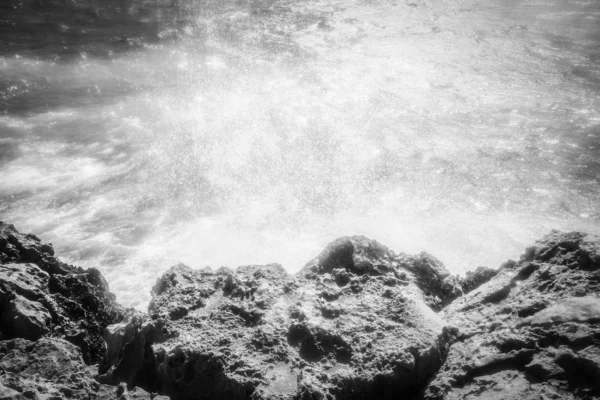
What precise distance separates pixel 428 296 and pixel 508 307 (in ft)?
2.79

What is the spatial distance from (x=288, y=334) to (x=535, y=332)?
1840 mm

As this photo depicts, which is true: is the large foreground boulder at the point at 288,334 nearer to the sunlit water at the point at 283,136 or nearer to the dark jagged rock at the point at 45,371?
the dark jagged rock at the point at 45,371

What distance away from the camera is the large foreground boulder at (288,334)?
301 centimetres

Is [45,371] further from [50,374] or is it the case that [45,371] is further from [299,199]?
[299,199]

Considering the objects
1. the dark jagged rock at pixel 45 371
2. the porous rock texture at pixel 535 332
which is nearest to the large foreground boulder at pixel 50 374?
the dark jagged rock at pixel 45 371

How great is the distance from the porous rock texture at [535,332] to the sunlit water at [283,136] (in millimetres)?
3981

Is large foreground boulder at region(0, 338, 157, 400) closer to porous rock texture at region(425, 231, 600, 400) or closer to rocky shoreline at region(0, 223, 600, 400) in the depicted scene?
rocky shoreline at region(0, 223, 600, 400)

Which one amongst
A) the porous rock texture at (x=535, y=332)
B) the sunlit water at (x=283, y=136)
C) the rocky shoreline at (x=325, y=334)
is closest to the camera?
the porous rock texture at (x=535, y=332)

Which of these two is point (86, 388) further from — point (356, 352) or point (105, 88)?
point (105, 88)

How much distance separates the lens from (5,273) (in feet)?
12.5

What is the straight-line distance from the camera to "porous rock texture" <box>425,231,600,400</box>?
8.64 feet

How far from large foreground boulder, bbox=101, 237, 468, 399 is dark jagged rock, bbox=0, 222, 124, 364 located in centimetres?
43

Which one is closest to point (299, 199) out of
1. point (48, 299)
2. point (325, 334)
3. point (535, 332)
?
point (48, 299)

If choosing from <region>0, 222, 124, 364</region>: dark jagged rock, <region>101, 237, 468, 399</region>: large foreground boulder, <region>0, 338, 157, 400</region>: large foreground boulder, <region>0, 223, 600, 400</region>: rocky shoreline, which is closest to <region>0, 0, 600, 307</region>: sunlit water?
<region>0, 222, 124, 364</region>: dark jagged rock
